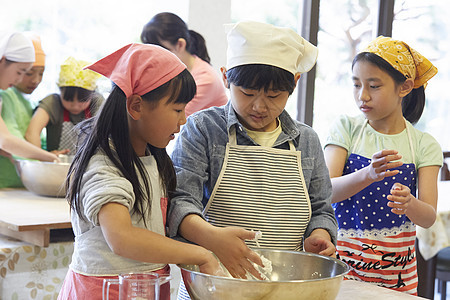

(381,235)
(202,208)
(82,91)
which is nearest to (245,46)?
(202,208)

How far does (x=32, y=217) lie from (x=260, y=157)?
956 millimetres

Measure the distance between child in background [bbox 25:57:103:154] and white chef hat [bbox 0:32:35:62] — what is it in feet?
0.72

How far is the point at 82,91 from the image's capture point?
250cm

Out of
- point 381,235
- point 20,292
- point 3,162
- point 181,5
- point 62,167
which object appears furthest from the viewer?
point 181,5

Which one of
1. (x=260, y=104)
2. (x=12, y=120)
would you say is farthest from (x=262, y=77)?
(x=12, y=120)

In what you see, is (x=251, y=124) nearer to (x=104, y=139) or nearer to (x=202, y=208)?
(x=202, y=208)

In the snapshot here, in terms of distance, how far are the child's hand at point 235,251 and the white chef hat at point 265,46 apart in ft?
1.22

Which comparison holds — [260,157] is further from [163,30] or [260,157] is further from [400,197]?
[163,30]

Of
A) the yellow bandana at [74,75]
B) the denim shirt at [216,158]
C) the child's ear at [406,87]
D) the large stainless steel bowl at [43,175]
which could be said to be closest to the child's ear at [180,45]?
the yellow bandana at [74,75]

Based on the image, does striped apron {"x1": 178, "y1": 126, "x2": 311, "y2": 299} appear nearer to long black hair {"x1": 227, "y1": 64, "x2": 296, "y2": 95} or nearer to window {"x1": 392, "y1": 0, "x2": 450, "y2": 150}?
long black hair {"x1": 227, "y1": 64, "x2": 296, "y2": 95}

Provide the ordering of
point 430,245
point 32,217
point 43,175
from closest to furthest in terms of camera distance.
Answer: point 32,217
point 43,175
point 430,245

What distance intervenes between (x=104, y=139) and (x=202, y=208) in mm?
251

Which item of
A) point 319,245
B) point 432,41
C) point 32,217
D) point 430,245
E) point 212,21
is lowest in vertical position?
point 430,245

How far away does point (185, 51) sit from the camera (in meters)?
2.50
